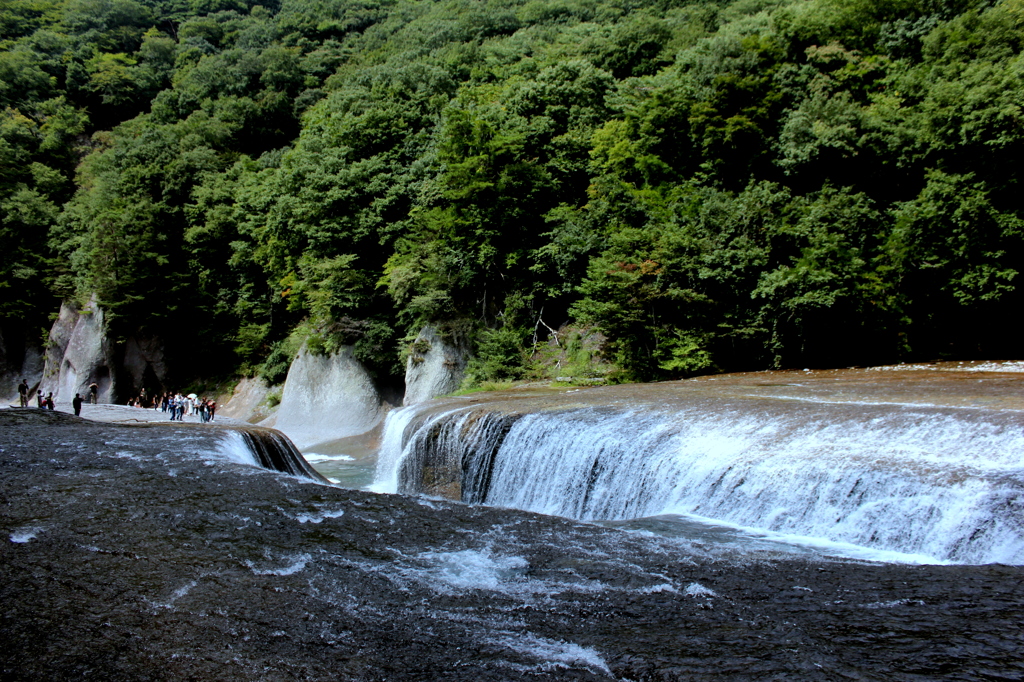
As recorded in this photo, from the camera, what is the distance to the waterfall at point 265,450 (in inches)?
423

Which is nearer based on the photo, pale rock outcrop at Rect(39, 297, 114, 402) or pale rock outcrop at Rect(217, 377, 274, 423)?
pale rock outcrop at Rect(217, 377, 274, 423)

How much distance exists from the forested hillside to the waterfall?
1079 centimetres

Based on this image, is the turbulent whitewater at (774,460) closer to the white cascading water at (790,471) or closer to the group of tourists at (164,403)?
the white cascading water at (790,471)

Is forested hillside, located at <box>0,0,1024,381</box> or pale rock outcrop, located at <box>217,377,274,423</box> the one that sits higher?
forested hillside, located at <box>0,0,1024,381</box>

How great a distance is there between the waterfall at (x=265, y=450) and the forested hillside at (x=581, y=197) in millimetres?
10795

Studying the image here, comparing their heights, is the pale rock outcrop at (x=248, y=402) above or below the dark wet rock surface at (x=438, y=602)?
below

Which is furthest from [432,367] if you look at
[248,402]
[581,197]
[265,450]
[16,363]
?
[16,363]

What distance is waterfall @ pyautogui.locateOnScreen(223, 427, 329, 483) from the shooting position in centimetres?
1075

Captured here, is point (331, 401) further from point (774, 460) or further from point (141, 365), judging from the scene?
point (774, 460)

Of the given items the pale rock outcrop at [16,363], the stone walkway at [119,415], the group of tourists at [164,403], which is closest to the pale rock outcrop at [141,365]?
the group of tourists at [164,403]

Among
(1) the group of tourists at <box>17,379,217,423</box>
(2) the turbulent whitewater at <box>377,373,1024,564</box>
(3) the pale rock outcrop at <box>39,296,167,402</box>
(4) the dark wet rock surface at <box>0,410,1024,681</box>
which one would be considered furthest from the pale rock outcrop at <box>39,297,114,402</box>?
(4) the dark wet rock surface at <box>0,410,1024,681</box>

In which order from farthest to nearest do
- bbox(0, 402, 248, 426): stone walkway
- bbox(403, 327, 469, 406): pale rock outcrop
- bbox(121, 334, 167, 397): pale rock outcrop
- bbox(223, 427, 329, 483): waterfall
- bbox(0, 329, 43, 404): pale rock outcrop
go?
bbox(0, 329, 43, 404): pale rock outcrop
bbox(121, 334, 167, 397): pale rock outcrop
bbox(403, 327, 469, 406): pale rock outcrop
bbox(0, 402, 248, 426): stone walkway
bbox(223, 427, 329, 483): waterfall

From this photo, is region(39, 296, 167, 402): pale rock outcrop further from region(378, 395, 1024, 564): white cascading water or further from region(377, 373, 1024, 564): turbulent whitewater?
region(378, 395, 1024, 564): white cascading water

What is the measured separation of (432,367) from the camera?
25.7 m
